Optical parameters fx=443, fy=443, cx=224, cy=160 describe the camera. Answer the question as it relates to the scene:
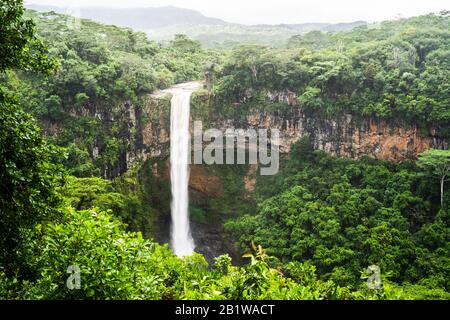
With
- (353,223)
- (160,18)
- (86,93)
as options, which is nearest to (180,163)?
(86,93)

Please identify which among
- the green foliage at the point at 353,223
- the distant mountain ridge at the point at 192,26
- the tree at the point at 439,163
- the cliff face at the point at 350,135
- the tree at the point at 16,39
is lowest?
the green foliage at the point at 353,223

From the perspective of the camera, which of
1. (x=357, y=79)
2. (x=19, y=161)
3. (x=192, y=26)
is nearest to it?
(x=19, y=161)

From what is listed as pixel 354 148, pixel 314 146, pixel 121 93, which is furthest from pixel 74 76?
pixel 354 148

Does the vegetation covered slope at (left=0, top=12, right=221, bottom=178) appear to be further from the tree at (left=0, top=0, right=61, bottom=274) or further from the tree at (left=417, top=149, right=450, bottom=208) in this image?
the tree at (left=0, top=0, right=61, bottom=274)

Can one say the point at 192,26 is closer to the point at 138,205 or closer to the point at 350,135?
the point at 350,135

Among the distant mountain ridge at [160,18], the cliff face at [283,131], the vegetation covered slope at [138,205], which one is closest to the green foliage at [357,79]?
the cliff face at [283,131]

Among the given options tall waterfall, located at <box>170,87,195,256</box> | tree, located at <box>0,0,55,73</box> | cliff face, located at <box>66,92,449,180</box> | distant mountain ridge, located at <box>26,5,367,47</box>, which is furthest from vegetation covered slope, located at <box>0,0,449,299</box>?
distant mountain ridge, located at <box>26,5,367,47</box>

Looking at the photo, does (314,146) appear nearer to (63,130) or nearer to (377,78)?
(377,78)

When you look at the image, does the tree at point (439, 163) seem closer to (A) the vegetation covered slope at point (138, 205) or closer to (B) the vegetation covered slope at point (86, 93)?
(A) the vegetation covered slope at point (138, 205)
